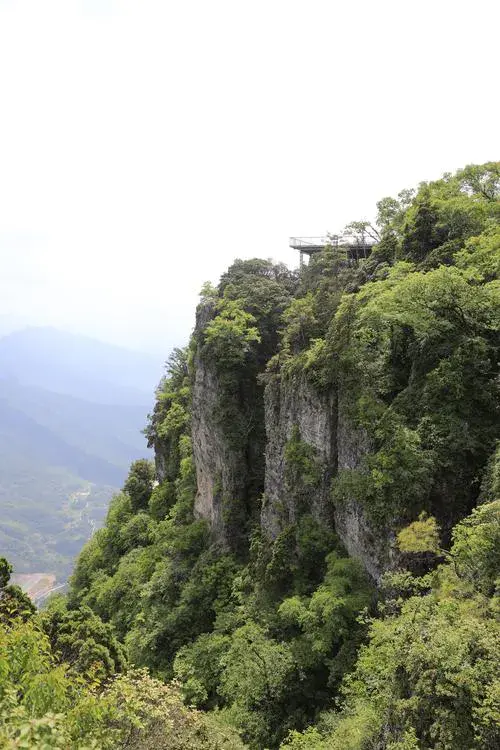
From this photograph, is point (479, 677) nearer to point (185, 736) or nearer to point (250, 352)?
point (185, 736)

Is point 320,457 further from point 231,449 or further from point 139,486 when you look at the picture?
point 139,486

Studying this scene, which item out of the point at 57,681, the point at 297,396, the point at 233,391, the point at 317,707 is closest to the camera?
the point at 57,681

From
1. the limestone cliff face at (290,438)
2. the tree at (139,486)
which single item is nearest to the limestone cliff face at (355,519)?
the limestone cliff face at (290,438)

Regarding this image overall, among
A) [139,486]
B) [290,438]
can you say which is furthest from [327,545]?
[139,486]

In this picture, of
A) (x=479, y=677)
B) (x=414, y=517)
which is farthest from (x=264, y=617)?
(x=479, y=677)

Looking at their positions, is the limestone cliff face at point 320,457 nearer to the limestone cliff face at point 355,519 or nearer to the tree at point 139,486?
the limestone cliff face at point 355,519

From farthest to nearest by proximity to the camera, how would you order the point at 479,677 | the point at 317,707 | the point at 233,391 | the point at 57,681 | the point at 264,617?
the point at 233,391, the point at 264,617, the point at 317,707, the point at 479,677, the point at 57,681
